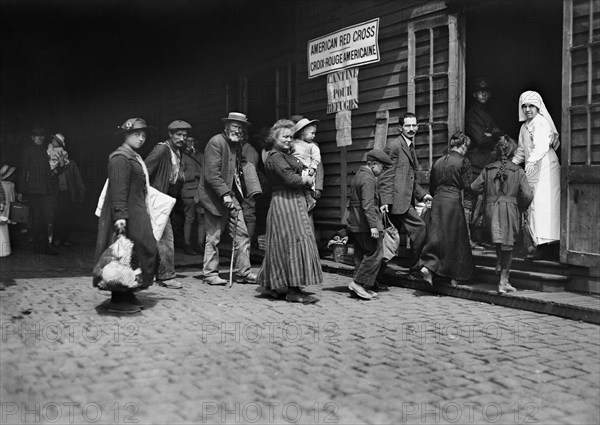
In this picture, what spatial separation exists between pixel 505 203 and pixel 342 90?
13.2 feet

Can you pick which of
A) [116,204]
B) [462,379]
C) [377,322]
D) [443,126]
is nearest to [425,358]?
[462,379]

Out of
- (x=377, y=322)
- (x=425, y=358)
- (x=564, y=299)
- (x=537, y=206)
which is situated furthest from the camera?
(x=537, y=206)

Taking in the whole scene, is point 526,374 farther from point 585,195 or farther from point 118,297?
point 118,297

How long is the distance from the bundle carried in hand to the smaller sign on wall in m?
5.05

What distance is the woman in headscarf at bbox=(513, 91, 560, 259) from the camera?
774 centimetres

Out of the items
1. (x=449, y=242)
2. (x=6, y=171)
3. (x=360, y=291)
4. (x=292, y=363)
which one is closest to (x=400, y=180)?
(x=449, y=242)

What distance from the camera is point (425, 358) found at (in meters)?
5.10

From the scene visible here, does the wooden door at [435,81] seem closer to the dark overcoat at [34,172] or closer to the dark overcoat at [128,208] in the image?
the dark overcoat at [128,208]


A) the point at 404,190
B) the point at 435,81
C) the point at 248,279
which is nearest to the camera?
the point at 404,190

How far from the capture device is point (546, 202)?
776 cm

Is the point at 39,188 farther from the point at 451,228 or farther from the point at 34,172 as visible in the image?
the point at 451,228

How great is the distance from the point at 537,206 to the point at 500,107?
3.72m

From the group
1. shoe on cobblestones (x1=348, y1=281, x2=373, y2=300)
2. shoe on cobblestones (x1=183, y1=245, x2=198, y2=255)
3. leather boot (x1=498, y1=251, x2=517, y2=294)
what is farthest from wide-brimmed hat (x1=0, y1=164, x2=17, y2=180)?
leather boot (x1=498, y1=251, x2=517, y2=294)

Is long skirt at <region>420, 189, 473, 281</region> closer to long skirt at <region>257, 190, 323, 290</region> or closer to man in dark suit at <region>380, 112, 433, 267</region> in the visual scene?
man in dark suit at <region>380, 112, 433, 267</region>
